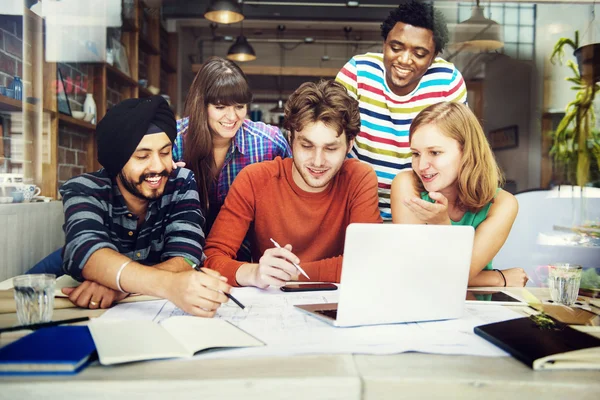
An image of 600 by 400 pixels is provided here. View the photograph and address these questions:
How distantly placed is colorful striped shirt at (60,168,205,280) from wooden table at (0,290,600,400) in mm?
634

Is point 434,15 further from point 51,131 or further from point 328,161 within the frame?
point 51,131

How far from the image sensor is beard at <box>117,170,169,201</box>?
1.56 metres

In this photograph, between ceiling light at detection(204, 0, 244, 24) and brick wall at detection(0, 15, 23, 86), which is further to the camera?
ceiling light at detection(204, 0, 244, 24)

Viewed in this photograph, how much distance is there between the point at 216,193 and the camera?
82.5 inches

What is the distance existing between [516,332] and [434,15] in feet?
5.29

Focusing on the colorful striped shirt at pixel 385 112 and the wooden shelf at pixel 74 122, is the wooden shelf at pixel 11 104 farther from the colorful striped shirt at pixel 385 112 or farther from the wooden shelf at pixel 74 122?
the colorful striped shirt at pixel 385 112

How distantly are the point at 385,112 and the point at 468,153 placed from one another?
1.26 feet

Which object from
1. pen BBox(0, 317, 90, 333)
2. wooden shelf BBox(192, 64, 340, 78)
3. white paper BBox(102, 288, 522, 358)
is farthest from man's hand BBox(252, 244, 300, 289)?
wooden shelf BBox(192, 64, 340, 78)

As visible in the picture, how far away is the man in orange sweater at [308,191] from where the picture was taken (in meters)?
1.79

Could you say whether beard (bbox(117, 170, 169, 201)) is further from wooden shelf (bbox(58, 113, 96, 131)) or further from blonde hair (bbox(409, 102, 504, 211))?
wooden shelf (bbox(58, 113, 96, 131))

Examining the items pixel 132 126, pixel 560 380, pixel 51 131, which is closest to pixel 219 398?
pixel 560 380

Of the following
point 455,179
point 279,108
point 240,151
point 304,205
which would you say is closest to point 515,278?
point 455,179

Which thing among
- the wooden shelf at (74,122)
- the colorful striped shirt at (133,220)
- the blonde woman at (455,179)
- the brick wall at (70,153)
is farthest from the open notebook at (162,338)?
the brick wall at (70,153)

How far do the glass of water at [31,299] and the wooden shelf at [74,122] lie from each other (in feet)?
6.42
